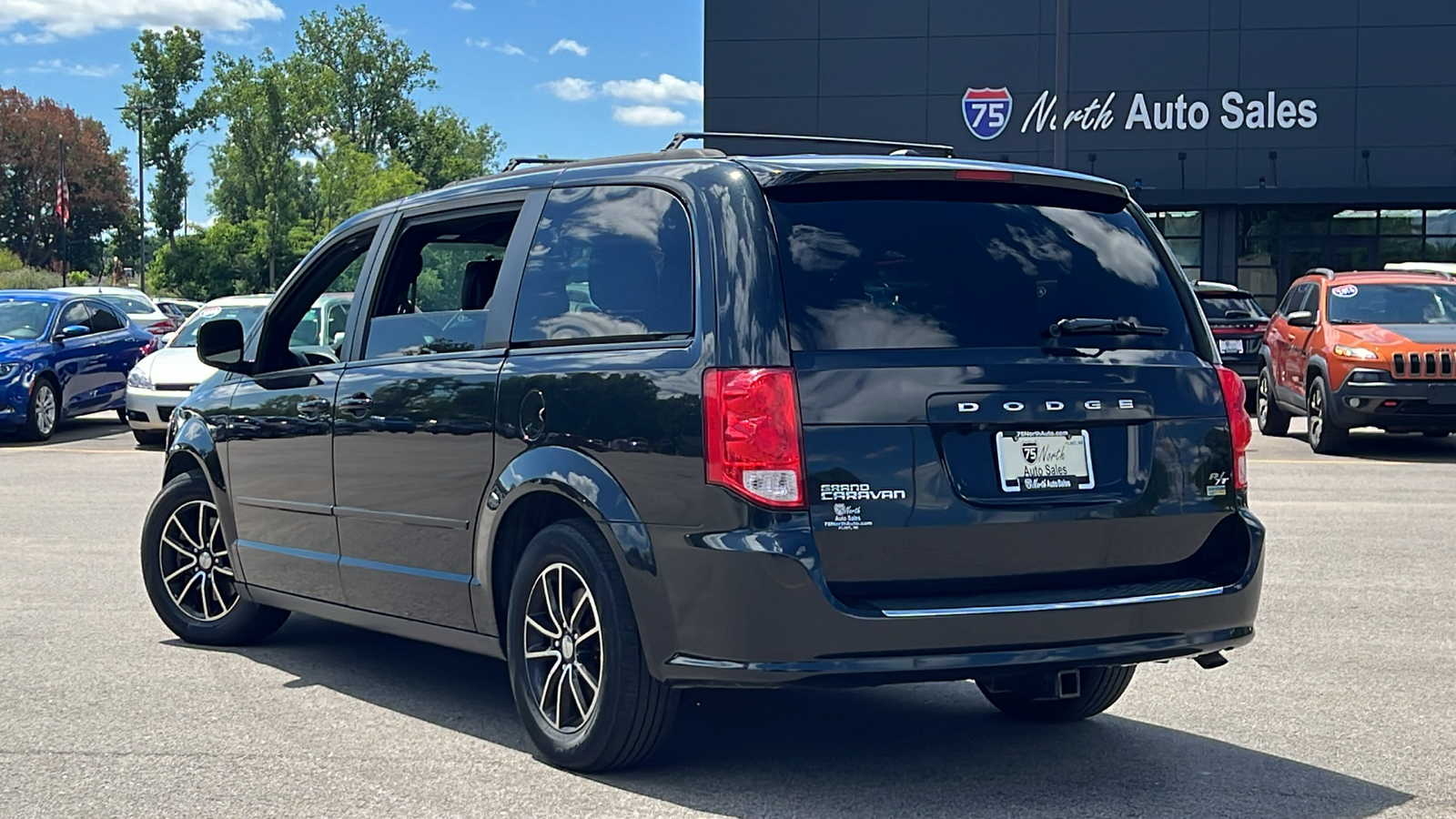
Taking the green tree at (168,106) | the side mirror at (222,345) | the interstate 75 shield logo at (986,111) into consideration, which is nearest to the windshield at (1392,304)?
the side mirror at (222,345)

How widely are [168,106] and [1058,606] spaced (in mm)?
100393

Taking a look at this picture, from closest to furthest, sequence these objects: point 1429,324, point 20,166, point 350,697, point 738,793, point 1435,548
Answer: point 738,793, point 350,697, point 1435,548, point 1429,324, point 20,166

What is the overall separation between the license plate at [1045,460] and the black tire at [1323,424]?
42.2 feet

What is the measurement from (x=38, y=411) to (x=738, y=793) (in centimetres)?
1646

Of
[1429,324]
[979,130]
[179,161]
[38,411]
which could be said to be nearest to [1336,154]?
[979,130]

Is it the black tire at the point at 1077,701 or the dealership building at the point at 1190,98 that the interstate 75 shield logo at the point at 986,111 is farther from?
the black tire at the point at 1077,701

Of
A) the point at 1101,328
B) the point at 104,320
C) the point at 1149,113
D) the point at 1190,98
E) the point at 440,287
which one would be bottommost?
the point at 104,320

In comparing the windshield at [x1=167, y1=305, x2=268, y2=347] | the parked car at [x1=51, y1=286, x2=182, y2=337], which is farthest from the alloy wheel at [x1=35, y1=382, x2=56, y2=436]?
the parked car at [x1=51, y1=286, x2=182, y2=337]

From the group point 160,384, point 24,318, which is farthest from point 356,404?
point 24,318

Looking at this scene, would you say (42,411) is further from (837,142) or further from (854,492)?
(854,492)

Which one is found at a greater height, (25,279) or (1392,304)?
(25,279)

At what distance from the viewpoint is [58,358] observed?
20.2m

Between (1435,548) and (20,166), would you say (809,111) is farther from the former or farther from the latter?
(20,166)

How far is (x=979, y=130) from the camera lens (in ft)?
127
